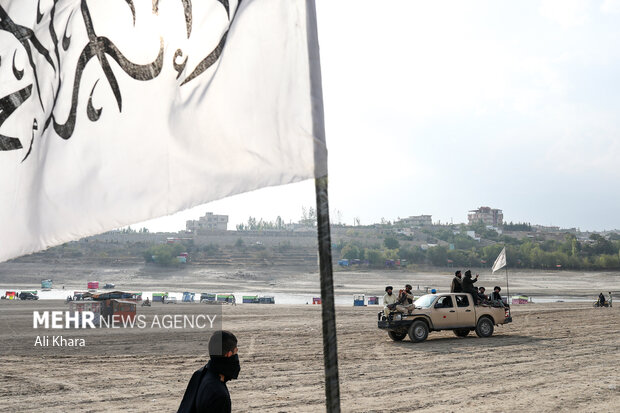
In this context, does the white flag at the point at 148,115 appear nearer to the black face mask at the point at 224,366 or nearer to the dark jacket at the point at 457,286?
the black face mask at the point at 224,366

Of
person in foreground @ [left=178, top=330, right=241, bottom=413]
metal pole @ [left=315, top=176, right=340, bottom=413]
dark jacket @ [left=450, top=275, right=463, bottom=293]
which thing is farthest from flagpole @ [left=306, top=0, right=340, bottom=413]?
dark jacket @ [left=450, top=275, right=463, bottom=293]

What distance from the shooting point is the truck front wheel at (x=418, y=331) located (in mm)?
19297

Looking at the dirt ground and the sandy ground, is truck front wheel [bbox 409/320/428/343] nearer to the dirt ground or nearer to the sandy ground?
the dirt ground

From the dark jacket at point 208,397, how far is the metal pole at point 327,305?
76cm

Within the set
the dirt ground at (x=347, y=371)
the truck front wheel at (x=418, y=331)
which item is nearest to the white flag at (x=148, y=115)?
the dirt ground at (x=347, y=371)

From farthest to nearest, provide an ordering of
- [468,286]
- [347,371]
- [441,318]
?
[468,286] → [441,318] → [347,371]

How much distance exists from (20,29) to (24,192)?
1019 mm

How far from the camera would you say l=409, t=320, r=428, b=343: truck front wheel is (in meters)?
19.3

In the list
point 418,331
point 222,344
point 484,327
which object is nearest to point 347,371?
point 418,331

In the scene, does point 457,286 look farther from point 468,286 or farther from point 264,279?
point 264,279

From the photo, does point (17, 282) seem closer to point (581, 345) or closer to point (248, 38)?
point (581, 345)

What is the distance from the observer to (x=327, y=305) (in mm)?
3062

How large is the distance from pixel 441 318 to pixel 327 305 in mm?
17476

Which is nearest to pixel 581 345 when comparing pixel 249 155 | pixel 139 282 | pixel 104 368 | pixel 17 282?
pixel 104 368
